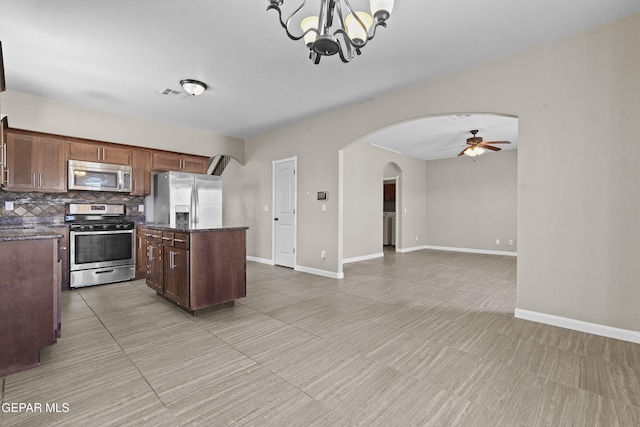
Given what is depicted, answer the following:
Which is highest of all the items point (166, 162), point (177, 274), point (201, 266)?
point (166, 162)

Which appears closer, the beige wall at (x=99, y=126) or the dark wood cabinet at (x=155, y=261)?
the dark wood cabinet at (x=155, y=261)

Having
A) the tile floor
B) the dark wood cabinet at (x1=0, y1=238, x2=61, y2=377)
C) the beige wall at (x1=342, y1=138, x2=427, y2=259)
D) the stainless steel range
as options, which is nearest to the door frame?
the beige wall at (x1=342, y1=138, x2=427, y2=259)

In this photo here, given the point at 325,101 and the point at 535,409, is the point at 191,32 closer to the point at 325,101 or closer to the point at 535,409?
the point at 325,101

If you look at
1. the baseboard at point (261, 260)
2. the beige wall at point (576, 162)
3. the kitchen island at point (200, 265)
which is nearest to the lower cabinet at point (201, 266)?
the kitchen island at point (200, 265)

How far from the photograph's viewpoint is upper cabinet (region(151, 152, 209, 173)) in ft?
17.6

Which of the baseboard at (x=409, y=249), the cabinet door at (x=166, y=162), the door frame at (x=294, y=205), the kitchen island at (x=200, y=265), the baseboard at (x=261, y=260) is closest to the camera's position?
the kitchen island at (x=200, y=265)

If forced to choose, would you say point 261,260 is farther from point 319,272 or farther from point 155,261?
point 155,261

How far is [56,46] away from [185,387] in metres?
3.52

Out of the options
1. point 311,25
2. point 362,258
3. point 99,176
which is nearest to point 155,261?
point 99,176

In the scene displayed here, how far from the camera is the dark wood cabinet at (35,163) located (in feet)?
13.2

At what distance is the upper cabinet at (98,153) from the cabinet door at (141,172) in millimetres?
105

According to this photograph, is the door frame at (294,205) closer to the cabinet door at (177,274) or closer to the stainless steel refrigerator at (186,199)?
the stainless steel refrigerator at (186,199)

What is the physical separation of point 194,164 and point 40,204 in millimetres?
2388

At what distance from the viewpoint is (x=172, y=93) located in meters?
4.18
